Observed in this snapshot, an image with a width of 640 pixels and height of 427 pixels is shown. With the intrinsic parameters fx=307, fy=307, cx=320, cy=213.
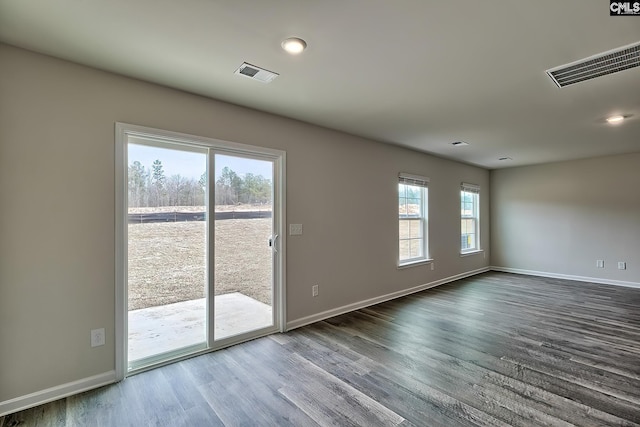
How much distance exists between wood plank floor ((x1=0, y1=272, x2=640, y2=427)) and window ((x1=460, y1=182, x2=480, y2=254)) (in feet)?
9.22

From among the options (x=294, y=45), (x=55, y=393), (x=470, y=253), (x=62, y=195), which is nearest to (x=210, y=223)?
(x=62, y=195)

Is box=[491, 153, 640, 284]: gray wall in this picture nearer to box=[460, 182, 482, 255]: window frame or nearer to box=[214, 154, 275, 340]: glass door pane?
box=[460, 182, 482, 255]: window frame

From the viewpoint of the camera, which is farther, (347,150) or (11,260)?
(347,150)

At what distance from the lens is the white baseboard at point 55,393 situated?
6.71 ft

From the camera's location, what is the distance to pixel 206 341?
297 cm

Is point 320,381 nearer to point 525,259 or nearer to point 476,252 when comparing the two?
point 476,252

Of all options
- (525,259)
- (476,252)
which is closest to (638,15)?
(476,252)

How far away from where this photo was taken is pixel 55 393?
219 centimetres

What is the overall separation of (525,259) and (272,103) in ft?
21.5

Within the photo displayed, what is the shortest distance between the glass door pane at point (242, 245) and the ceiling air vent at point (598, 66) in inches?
107

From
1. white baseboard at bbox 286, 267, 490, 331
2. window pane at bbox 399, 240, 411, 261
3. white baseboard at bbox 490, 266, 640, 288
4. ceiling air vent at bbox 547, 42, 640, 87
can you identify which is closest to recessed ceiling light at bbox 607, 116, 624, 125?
ceiling air vent at bbox 547, 42, 640, 87

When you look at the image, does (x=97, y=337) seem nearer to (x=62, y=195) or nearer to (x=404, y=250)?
(x=62, y=195)

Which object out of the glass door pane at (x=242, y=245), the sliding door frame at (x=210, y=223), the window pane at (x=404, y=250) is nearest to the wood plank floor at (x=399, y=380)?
the sliding door frame at (x=210, y=223)

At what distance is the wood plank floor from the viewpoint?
6.57 ft
